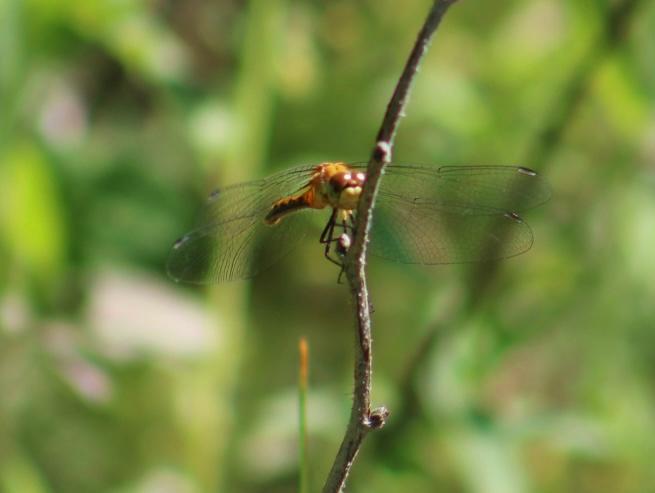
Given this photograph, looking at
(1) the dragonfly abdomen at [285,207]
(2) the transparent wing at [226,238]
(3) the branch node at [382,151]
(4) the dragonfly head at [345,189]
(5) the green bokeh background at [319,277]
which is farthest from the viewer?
(5) the green bokeh background at [319,277]

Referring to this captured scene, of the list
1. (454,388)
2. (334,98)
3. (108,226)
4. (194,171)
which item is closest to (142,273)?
(108,226)

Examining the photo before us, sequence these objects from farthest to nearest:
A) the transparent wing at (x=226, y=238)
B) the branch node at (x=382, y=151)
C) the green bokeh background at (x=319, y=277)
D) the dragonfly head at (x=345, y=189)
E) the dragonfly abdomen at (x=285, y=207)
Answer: the green bokeh background at (x=319, y=277), the transparent wing at (x=226, y=238), the dragonfly abdomen at (x=285, y=207), the dragonfly head at (x=345, y=189), the branch node at (x=382, y=151)

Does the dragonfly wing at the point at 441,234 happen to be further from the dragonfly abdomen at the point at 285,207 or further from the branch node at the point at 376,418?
the branch node at the point at 376,418

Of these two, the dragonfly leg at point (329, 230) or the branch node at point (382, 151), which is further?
the dragonfly leg at point (329, 230)

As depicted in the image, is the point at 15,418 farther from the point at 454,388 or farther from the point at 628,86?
the point at 628,86

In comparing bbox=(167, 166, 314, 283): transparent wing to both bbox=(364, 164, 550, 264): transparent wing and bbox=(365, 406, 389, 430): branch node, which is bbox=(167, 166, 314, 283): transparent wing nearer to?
bbox=(364, 164, 550, 264): transparent wing

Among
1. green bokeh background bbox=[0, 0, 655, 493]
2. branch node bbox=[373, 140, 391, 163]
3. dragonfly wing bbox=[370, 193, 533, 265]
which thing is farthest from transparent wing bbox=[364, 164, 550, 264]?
branch node bbox=[373, 140, 391, 163]

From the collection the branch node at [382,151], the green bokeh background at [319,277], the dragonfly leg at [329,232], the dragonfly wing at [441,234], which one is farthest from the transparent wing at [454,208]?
the branch node at [382,151]
